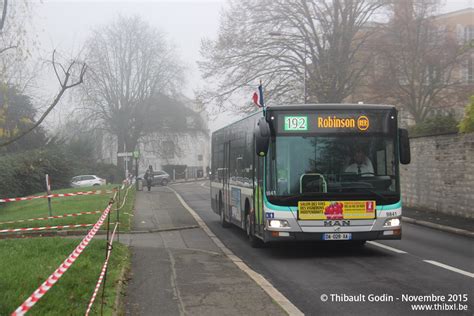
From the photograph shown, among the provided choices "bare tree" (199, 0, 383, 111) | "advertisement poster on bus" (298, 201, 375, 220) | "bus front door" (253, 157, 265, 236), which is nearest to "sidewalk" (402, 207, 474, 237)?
"advertisement poster on bus" (298, 201, 375, 220)

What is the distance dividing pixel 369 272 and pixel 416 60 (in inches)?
1262

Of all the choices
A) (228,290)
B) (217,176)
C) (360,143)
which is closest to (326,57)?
(217,176)

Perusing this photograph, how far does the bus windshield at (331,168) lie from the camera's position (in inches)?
423

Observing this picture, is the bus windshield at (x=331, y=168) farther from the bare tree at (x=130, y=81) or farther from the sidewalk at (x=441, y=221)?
the bare tree at (x=130, y=81)

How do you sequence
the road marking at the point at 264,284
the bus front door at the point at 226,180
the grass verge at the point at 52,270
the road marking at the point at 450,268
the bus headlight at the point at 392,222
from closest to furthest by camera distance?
1. the grass verge at the point at 52,270
2. the road marking at the point at 264,284
3. the road marking at the point at 450,268
4. the bus headlight at the point at 392,222
5. the bus front door at the point at 226,180

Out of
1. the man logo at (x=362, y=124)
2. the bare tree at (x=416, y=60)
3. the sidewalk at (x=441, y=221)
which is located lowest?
the sidewalk at (x=441, y=221)

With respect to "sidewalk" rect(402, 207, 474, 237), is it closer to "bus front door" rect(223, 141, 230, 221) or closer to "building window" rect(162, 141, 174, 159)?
"bus front door" rect(223, 141, 230, 221)

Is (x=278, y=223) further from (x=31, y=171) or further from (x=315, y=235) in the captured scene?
(x=31, y=171)

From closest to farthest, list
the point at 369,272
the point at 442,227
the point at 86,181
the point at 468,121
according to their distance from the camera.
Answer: the point at 369,272, the point at 442,227, the point at 468,121, the point at 86,181

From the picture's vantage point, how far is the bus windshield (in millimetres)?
10734

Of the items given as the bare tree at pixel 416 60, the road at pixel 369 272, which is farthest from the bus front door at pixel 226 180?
the bare tree at pixel 416 60

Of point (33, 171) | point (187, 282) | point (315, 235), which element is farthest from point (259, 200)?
point (33, 171)

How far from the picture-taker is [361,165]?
429 inches

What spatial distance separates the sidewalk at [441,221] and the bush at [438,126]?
273cm
